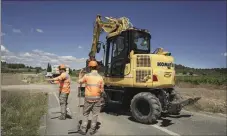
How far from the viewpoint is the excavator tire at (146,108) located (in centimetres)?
888

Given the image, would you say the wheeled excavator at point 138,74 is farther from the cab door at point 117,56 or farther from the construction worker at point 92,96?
the construction worker at point 92,96

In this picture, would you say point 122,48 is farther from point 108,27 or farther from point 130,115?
point 130,115

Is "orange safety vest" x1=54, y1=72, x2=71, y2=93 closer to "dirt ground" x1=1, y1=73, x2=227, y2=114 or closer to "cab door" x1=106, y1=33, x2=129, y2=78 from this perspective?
"cab door" x1=106, y1=33, x2=129, y2=78

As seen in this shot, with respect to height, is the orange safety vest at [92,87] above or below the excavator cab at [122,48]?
below

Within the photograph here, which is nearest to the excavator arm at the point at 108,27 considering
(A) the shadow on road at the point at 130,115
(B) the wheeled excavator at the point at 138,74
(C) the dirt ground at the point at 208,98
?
(B) the wheeled excavator at the point at 138,74

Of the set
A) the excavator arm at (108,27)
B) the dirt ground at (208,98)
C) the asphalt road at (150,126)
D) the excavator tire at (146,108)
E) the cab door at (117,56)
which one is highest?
the excavator arm at (108,27)

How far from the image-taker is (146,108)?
31.2ft

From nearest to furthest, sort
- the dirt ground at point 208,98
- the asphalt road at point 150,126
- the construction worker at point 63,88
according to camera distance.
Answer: the asphalt road at point 150,126, the construction worker at point 63,88, the dirt ground at point 208,98

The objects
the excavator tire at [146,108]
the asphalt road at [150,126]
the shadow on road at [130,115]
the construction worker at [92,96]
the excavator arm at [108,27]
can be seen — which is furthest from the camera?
the excavator arm at [108,27]

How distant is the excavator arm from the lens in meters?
11.3

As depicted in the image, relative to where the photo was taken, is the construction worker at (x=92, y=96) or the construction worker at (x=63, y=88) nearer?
the construction worker at (x=92, y=96)

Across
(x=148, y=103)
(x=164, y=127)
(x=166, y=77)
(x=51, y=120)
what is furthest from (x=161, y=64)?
(x=51, y=120)

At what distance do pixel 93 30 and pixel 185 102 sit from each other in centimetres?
585

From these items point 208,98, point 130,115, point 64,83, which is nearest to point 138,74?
point 130,115
